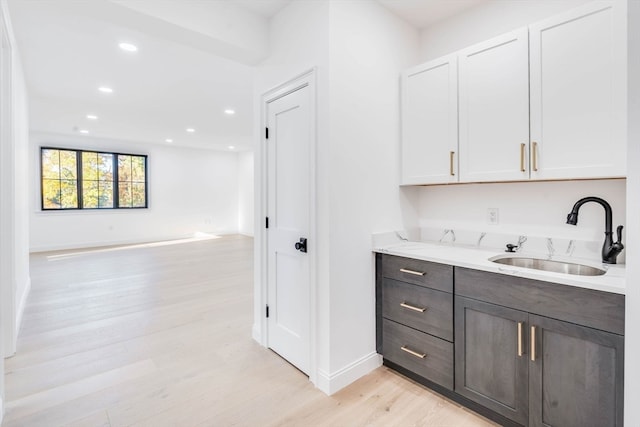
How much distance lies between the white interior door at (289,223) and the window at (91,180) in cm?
717

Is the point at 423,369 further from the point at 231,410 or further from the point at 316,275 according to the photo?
the point at 231,410

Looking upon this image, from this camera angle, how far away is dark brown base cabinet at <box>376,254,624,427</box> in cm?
137

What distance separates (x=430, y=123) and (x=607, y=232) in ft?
4.00

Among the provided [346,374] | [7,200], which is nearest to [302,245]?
[346,374]

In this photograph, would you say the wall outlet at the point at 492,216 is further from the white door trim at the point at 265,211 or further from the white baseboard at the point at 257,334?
the white baseboard at the point at 257,334

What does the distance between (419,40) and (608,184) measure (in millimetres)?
1731

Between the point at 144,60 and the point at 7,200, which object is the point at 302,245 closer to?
the point at 7,200

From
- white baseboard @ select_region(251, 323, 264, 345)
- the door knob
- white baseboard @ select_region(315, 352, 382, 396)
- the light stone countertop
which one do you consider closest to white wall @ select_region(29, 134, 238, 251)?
white baseboard @ select_region(251, 323, 264, 345)

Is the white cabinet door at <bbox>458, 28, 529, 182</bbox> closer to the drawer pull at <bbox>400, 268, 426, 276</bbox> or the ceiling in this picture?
the ceiling

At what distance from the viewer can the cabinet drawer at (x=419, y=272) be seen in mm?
1883

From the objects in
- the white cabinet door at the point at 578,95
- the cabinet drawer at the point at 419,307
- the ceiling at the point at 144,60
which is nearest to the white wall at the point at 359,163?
the cabinet drawer at the point at 419,307

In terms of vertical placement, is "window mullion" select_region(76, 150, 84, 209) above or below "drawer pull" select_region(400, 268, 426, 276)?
above

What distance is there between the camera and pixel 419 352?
203 centimetres

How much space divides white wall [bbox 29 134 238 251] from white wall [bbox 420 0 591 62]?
7.92 metres
